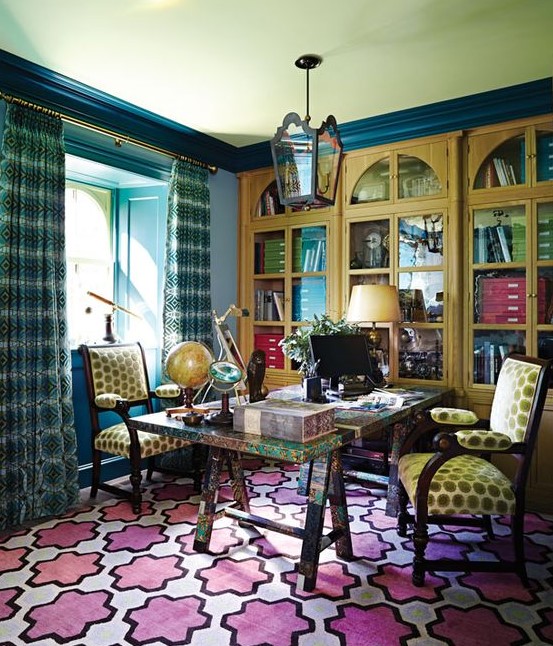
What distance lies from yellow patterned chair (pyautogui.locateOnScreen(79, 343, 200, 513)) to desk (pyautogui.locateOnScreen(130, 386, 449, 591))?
700 mm

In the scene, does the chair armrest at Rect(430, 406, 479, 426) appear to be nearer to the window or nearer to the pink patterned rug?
the pink patterned rug

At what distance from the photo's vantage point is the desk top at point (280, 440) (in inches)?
84.0

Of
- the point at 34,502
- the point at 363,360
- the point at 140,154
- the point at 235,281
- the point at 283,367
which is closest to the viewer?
the point at 34,502

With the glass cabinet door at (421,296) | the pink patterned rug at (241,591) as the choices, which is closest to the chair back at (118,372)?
→ the pink patterned rug at (241,591)

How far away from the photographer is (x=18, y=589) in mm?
2379

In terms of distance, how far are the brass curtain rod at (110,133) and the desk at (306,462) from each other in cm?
204

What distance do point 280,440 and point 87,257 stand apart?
8.84ft

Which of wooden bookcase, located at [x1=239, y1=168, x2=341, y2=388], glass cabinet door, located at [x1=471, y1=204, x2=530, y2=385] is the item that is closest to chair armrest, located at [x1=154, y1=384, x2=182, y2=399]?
wooden bookcase, located at [x1=239, y1=168, x2=341, y2=388]

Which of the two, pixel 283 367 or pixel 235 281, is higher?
pixel 235 281

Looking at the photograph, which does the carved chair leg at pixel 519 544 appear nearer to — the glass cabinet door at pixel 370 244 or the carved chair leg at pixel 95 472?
the glass cabinet door at pixel 370 244

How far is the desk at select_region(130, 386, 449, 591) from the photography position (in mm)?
2199

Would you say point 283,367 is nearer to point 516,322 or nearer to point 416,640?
point 516,322

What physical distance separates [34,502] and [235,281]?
2511 mm

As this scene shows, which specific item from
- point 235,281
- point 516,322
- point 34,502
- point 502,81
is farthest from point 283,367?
point 502,81
